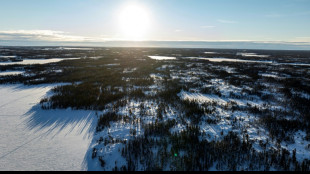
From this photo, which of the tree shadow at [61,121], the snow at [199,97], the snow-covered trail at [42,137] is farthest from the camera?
the snow at [199,97]

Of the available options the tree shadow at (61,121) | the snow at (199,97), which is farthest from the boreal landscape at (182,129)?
the snow at (199,97)

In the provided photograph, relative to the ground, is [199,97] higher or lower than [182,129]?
higher

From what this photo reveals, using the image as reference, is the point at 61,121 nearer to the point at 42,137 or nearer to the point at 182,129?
the point at 42,137

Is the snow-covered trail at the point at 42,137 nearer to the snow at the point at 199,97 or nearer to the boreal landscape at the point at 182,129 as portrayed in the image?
the boreal landscape at the point at 182,129

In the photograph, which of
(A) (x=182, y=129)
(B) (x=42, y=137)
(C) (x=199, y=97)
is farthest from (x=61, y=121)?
(C) (x=199, y=97)

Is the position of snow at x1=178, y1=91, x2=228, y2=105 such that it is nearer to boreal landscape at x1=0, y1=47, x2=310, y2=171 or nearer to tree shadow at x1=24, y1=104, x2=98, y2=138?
boreal landscape at x1=0, y1=47, x2=310, y2=171

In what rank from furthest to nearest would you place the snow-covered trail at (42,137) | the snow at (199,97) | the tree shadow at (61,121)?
the snow at (199,97)
the tree shadow at (61,121)
the snow-covered trail at (42,137)

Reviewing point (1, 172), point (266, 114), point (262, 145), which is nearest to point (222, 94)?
point (266, 114)

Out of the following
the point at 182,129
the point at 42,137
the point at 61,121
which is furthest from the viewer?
the point at 61,121

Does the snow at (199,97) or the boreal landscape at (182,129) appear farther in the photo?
the snow at (199,97)
